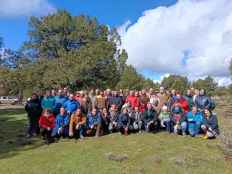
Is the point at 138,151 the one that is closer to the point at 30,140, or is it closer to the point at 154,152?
the point at 154,152

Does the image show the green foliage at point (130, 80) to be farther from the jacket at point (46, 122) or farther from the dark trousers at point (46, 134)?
the dark trousers at point (46, 134)

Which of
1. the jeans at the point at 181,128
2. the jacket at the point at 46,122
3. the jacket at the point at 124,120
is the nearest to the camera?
the jacket at the point at 46,122

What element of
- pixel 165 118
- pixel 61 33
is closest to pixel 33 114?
pixel 165 118

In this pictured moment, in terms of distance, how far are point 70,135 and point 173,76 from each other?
3326 inches

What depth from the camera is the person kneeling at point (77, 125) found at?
60.3ft

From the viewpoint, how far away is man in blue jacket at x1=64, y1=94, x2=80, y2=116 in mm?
18947

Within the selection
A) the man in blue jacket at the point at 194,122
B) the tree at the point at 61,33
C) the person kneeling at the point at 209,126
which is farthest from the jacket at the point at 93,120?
the tree at the point at 61,33

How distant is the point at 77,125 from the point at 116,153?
3.71m

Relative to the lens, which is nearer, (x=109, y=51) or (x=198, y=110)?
(x=198, y=110)

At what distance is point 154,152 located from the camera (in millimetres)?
15148

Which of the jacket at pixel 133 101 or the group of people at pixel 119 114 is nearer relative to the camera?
the group of people at pixel 119 114

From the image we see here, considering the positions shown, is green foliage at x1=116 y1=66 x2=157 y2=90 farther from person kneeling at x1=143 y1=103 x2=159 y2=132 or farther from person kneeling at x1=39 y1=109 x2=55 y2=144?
person kneeling at x1=39 y1=109 x2=55 y2=144

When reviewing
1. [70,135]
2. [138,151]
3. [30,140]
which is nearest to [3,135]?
[30,140]

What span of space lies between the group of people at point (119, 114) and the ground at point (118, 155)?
0.65m
